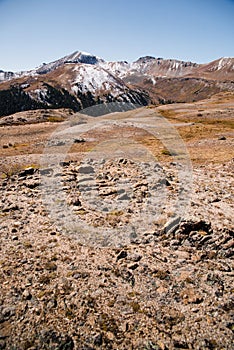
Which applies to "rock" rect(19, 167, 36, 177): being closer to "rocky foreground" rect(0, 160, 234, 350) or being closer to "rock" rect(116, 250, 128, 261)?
"rocky foreground" rect(0, 160, 234, 350)

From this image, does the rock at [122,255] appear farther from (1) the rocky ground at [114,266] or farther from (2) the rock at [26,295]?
(2) the rock at [26,295]

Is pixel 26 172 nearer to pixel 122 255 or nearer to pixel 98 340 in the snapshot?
pixel 122 255

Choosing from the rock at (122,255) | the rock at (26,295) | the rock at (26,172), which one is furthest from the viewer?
the rock at (26,172)

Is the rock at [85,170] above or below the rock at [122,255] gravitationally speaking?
above

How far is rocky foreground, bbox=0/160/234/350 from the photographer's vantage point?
325 inches

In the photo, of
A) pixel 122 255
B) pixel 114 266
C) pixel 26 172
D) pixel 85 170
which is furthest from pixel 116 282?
pixel 26 172

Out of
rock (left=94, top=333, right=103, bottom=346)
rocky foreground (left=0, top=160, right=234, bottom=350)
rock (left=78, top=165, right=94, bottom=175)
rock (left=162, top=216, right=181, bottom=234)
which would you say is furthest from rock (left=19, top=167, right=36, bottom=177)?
rock (left=94, top=333, right=103, bottom=346)

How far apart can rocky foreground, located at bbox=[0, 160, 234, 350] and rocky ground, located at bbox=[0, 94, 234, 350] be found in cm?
4

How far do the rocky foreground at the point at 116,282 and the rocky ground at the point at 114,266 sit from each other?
36 millimetres

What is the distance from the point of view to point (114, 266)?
454 inches

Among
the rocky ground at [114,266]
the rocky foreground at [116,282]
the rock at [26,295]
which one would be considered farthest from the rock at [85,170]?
the rock at [26,295]

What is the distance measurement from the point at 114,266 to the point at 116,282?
1.04m

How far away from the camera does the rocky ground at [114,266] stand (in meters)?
8.37

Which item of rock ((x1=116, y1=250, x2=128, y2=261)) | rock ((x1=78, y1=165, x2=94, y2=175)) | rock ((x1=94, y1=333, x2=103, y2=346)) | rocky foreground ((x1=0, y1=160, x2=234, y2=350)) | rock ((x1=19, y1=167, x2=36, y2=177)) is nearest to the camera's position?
rock ((x1=94, y1=333, x2=103, y2=346))
